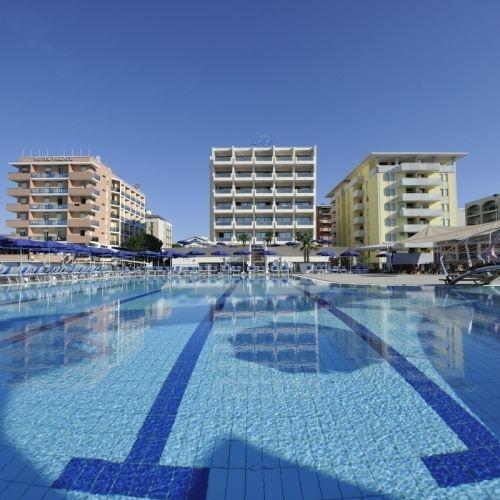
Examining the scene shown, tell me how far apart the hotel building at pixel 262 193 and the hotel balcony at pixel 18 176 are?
28628mm

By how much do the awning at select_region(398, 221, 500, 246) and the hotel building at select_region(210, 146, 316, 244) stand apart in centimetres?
2927

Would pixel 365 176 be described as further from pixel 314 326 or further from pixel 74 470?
pixel 74 470

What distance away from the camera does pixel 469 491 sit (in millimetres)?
2586

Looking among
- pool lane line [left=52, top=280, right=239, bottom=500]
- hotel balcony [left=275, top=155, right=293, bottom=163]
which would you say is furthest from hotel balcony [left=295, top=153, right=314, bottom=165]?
pool lane line [left=52, top=280, right=239, bottom=500]

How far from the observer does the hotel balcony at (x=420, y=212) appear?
45375mm

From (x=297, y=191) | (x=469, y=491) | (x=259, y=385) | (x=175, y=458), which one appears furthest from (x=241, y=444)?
(x=297, y=191)

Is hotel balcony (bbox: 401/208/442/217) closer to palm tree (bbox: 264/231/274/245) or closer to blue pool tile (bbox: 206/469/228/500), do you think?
palm tree (bbox: 264/231/274/245)

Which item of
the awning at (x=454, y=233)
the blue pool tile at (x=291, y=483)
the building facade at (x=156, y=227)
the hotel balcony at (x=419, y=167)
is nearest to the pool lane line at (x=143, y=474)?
the blue pool tile at (x=291, y=483)

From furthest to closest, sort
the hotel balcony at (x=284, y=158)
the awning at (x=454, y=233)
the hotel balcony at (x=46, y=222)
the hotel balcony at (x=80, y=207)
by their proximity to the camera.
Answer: the hotel balcony at (x=284, y=158) < the hotel balcony at (x=80, y=207) < the hotel balcony at (x=46, y=222) < the awning at (x=454, y=233)

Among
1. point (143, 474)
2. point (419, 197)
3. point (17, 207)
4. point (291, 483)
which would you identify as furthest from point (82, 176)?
point (291, 483)

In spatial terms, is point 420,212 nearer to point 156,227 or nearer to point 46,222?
point 46,222

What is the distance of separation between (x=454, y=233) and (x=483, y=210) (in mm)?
51389

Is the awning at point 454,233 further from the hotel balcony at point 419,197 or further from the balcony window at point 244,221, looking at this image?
the balcony window at point 244,221

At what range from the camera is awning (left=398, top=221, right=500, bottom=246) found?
1706 cm
